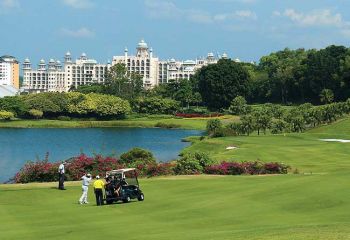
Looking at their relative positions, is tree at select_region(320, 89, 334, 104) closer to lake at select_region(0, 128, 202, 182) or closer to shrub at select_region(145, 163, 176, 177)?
lake at select_region(0, 128, 202, 182)

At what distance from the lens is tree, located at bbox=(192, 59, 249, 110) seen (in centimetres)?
14862

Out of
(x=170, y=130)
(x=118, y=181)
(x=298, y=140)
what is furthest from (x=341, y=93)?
(x=118, y=181)

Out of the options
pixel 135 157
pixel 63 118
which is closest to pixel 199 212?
pixel 135 157

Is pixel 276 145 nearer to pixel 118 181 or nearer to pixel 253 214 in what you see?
pixel 118 181

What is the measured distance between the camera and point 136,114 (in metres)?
146

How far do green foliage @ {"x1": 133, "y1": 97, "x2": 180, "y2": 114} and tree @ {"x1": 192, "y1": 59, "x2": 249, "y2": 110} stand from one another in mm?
9235

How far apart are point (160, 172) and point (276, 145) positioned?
78.2ft

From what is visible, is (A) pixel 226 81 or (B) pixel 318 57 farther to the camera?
(A) pixel 226 81

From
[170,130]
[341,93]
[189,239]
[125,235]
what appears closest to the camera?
[189,239]

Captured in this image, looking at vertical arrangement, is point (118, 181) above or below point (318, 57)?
below

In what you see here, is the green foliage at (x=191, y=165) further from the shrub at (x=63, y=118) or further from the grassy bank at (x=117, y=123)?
the shrub at (x=63, y=118)

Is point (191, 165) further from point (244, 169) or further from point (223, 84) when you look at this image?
point (223, 84)

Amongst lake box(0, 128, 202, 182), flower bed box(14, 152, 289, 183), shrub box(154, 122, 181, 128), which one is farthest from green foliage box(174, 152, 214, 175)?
shrub box(154, 122, 181, 128)

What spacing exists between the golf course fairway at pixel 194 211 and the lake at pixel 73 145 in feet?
62.6
